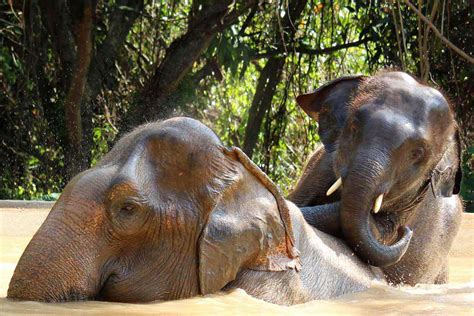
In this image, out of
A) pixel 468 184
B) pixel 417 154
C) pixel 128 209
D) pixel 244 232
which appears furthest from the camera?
pixel 468 184

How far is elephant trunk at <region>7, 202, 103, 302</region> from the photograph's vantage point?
424 cm

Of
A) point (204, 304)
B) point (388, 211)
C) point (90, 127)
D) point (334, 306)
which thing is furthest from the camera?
point (90, 127)

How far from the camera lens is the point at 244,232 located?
466 cm

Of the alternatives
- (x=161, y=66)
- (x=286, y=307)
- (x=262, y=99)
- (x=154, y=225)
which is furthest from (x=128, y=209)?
(x=262, y=99)

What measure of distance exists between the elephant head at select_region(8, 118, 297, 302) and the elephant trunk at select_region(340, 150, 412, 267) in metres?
1.39

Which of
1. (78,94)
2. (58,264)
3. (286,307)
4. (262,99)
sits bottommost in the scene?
(262,99)

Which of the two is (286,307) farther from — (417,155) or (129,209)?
(417,155)

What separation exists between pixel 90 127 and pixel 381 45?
3.21m

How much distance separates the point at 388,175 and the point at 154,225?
225cm

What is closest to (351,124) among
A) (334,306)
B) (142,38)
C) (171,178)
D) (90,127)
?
(334,306)

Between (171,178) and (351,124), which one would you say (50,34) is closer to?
(351,124)

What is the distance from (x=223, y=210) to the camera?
463 centimetres

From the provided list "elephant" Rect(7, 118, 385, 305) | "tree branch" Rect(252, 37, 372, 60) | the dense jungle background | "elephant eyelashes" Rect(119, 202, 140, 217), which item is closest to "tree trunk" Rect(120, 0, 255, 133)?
the dense jungle background

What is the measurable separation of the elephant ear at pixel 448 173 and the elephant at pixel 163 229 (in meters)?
2.24
